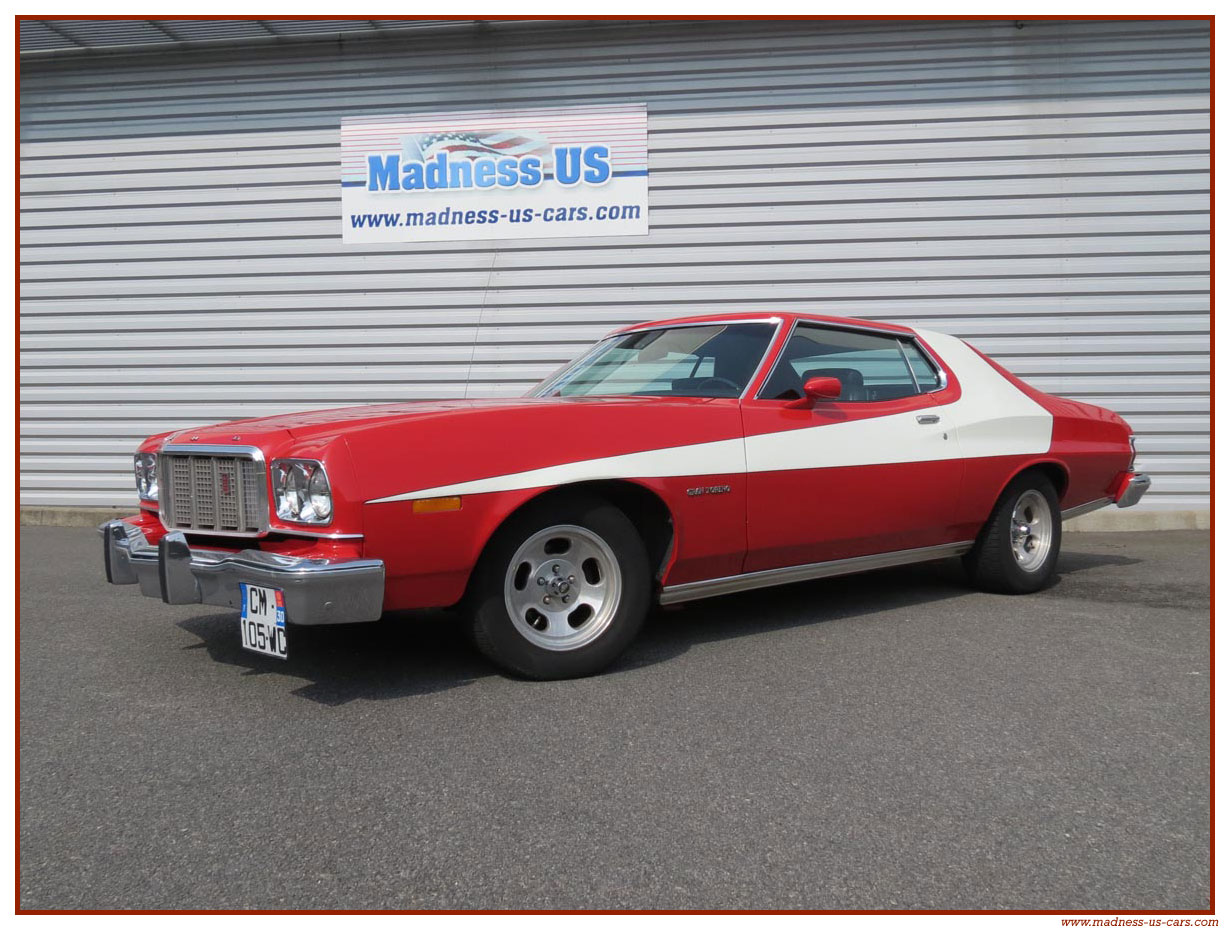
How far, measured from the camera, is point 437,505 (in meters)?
3.33

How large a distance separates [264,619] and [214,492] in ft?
1.87

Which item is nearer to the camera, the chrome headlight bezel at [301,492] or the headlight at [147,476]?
the chrome headlight bezel at [301,492]

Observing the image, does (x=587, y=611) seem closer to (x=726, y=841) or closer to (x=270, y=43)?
(x=726, y=841)

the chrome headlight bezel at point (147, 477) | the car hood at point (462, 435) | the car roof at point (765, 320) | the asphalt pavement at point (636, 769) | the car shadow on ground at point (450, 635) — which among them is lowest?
the asphalt pavement at point (636, 769)

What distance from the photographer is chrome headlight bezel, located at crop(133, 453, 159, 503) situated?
4.08 meters

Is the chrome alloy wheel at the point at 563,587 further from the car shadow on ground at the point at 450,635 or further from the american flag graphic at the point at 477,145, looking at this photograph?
the american flag graphic at the point at 477,145

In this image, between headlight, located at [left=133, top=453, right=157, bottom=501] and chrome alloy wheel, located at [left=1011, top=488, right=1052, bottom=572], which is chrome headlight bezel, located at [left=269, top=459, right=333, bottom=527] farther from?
chrome alloy wheel, located at [left=1011, top=488, right=1052, bottom=572]

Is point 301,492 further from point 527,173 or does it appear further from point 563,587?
point 527,173

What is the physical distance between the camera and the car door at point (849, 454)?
14.0 ft

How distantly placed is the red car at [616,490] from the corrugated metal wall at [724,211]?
137 inches

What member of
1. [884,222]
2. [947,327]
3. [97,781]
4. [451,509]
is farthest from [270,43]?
[97,781]

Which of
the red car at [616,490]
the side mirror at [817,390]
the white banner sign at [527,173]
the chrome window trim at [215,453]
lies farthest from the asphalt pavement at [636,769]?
the white banner sign at [527,173]

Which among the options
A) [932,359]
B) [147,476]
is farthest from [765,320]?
[147,476]

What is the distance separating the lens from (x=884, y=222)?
8.62 m
